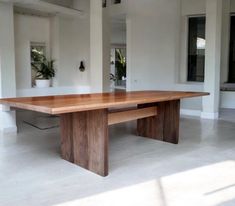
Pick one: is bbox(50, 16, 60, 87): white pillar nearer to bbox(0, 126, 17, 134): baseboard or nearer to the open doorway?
bbox(0, 126, 17, 134): baseboard

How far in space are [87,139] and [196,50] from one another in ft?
18.6

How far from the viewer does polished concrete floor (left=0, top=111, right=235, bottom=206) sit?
2648 mm

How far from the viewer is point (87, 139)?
3.42 metres

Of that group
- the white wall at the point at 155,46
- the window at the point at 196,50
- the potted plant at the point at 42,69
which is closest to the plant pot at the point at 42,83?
the potted plant at the point at 42,69

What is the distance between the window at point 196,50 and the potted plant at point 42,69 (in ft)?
12.4

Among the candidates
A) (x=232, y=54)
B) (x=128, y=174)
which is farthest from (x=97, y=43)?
(x=128, y=174)

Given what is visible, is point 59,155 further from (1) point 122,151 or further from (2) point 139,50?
(2) point 139,50

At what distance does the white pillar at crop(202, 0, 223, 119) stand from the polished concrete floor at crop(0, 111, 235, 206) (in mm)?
1844

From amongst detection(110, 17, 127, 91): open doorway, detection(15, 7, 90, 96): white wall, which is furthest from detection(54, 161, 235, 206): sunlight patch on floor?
detection(110, 17, 127, 91): open doorway

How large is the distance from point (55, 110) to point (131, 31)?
20.8 feet

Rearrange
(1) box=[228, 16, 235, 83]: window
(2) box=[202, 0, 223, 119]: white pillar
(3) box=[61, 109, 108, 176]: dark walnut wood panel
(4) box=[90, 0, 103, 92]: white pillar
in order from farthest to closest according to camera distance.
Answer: (1) box=[228, 16, 235, 83]: window
(4) box=[90, 0, 103, 92]: white pillar
(2) box=[202, 0, 223, 119]: white pillar
(3) box=[61, 109, 108, 176]: dark walnut wood panel

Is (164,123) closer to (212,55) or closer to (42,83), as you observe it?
(212,55)

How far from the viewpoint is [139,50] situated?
847 cm

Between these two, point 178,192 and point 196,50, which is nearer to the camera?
point 178,192
